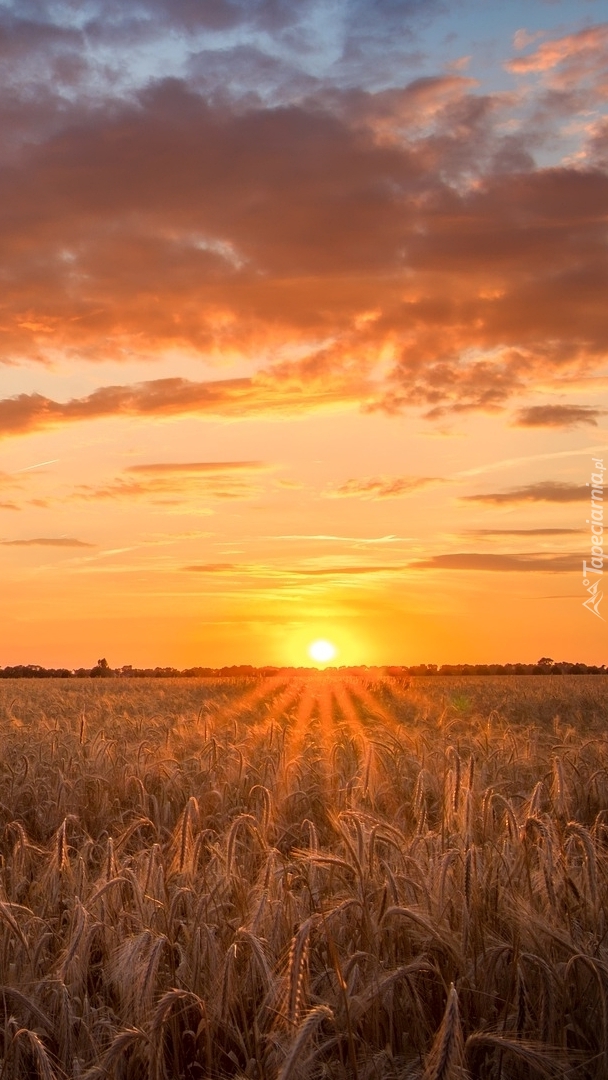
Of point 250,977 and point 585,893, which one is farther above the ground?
point 585,893

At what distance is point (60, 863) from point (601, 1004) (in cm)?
306

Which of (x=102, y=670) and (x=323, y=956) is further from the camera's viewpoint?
(x=102, y=670)

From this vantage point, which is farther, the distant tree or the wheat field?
the distant tree

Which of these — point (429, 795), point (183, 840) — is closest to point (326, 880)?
point (183, 840)

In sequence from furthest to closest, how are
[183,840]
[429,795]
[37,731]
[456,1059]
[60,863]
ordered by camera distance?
[37,731], [429,795], [60,863], [183,840], [456,1059]

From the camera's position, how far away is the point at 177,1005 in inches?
Result: 139

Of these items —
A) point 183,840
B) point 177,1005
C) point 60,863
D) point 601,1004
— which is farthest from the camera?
point 60,863

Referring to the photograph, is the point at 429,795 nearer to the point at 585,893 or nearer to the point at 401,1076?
the point at 585,893

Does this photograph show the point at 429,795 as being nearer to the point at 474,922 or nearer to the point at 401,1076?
the point at 474,922

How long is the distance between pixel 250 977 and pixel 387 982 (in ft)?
3.47

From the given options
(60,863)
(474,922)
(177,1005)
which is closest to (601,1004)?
(474,922)

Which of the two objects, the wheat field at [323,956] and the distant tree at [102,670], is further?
the distant tree at [102,670]

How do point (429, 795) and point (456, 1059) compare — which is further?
point (429, 795)

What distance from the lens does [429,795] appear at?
773cm
